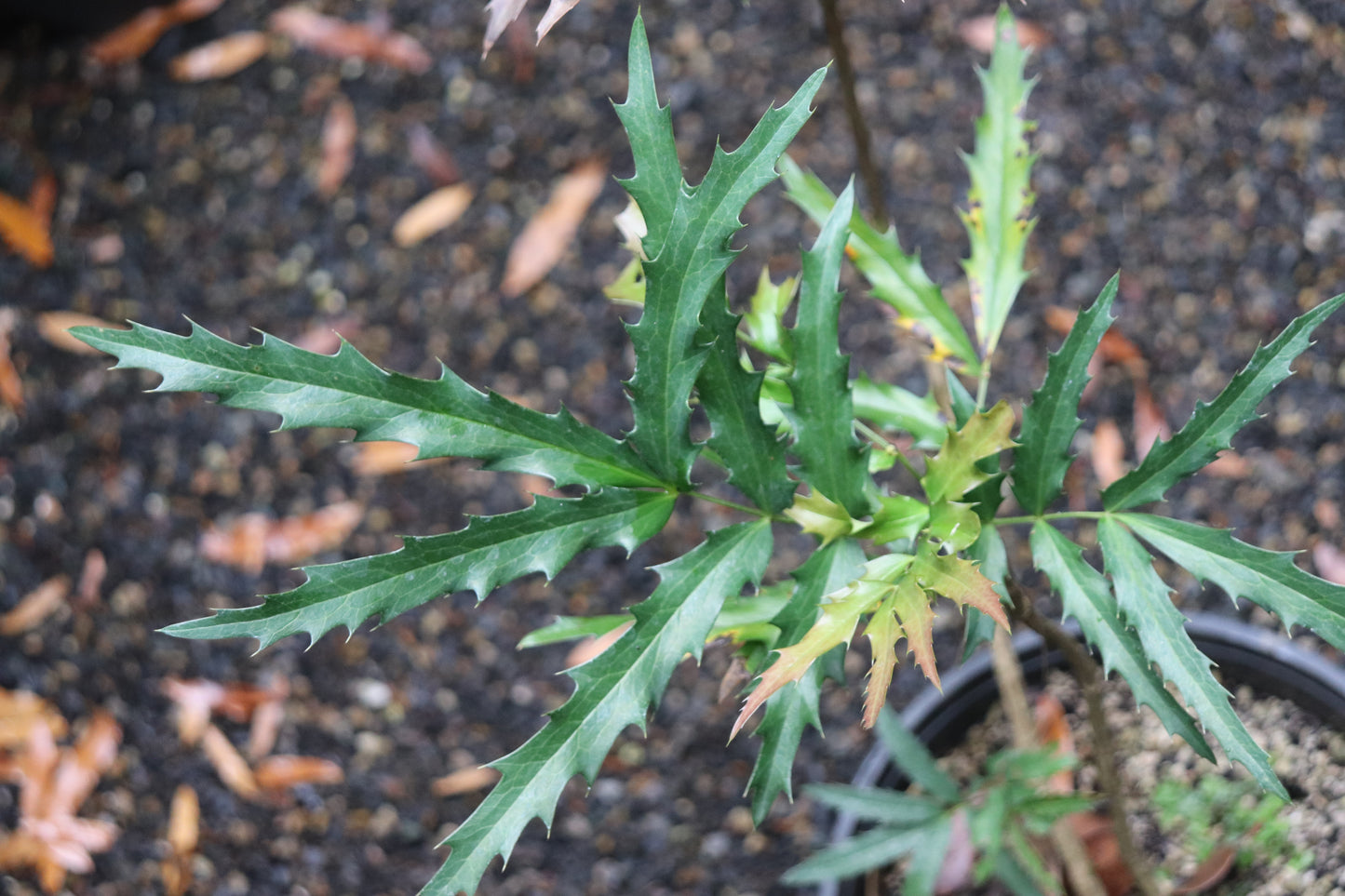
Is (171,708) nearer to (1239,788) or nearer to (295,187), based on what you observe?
(295,187)

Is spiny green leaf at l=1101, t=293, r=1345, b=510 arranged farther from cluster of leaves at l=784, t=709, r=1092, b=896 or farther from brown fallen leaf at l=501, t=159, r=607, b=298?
brown fallen leaf at l=501, t=159, r=607, b=298

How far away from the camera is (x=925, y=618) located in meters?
0.53

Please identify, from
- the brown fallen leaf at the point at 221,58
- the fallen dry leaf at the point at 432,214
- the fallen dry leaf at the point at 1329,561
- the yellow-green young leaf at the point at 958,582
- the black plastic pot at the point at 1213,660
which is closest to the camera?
the yellow-green young leaf at the point at 958,582

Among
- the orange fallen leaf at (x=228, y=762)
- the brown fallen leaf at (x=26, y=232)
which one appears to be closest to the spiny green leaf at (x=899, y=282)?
the orange fallen leaf at (x=228, y=762)

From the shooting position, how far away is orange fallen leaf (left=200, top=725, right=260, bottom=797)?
4.30 ft

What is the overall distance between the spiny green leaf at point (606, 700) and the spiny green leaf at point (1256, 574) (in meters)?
0.22

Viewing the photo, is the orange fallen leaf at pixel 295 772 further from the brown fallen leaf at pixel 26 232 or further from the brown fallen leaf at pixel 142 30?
the brown fallen leaf at pixel 142 30

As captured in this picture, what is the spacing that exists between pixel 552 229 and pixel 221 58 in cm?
59

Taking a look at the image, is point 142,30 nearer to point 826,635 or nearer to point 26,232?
point 26,232

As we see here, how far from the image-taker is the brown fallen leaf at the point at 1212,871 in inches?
35.3

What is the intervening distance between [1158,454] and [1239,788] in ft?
1.59

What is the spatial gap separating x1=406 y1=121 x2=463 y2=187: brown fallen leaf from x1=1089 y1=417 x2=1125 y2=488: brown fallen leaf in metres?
0.88

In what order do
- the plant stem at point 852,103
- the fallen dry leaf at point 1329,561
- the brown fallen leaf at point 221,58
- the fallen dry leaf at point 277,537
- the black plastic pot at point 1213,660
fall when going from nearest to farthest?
1. the plant stem at point 852,103
2. the black plastic pot at point 1213,660
3. the fallen dry leaf at point 1329,561
4. the fallen dry leaf at point 277,537
5. the brown fallen leaf at point 221,58

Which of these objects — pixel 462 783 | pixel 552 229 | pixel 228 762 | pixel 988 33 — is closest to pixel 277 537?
pixel 228 762
